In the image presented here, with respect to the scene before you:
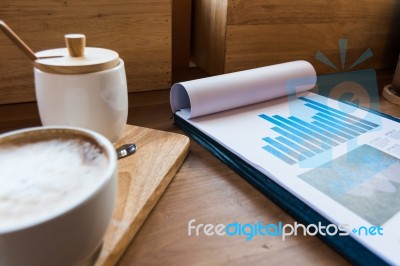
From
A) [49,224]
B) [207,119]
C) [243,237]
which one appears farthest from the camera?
[207,119]

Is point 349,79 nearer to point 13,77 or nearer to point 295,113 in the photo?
point 295,113

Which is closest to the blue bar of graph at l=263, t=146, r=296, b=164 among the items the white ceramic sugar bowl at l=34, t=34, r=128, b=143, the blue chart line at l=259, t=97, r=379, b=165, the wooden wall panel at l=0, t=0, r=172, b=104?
the blue chart line at l=259, t=97, r=379, b=165

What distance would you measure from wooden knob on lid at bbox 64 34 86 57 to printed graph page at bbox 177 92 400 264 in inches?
8.4

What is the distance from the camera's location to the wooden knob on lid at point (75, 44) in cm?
37

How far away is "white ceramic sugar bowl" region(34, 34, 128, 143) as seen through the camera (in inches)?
14.3

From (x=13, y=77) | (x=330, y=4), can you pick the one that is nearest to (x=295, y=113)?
(x=330, y=4)

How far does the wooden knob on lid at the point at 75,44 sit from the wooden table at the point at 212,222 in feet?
0.62

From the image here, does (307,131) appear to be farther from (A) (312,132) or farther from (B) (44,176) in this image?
(B) (44,176)

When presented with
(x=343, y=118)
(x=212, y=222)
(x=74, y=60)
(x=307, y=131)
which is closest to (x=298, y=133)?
(x=307, y=131)

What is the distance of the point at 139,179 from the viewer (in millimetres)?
394

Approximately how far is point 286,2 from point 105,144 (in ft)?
2.14

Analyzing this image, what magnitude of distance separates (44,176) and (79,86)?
14 cm

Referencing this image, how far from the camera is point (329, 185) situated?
0.39 metres

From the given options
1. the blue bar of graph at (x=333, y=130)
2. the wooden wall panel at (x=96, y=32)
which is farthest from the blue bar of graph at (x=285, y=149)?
the wooden wall panel at (x=96, y=32)
